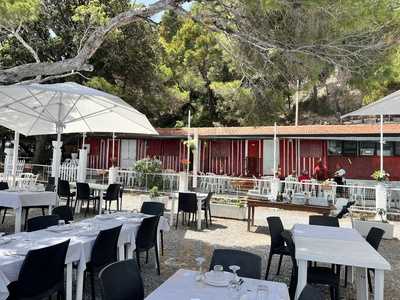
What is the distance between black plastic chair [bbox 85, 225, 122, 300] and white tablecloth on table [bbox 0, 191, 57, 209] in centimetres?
397

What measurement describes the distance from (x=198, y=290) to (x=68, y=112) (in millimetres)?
7333

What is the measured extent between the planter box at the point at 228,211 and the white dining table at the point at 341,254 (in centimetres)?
555

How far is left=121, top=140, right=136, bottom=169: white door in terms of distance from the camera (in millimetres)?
21609

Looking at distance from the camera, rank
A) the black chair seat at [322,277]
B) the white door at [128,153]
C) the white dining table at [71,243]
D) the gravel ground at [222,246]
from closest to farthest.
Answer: the white dining table at [71,243], the black chair seat at [322,277], the gravel ground at [222,246], the white door at [128,153]

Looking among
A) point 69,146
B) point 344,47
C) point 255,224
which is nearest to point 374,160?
point 255,224

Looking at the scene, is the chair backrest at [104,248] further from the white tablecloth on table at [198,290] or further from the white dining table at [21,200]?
the white dining table at [21,200]

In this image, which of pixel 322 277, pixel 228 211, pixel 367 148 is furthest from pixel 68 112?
pixel 367 148

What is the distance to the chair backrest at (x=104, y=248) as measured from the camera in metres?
4.49

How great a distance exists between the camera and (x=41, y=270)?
3.56 m

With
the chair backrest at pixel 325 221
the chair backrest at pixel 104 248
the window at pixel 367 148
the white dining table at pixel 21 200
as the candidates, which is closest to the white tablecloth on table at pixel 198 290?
the chair backrest at pixel 104 248

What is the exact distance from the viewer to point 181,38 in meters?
24.4

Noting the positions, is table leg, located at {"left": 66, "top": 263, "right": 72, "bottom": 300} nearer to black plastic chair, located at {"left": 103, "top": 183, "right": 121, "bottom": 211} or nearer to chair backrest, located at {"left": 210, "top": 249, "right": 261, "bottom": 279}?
chair backrest, located at {"left": 210, "top": 249, "right": 261, "bottom": 279}

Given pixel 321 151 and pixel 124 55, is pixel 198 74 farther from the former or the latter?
pixel 321 151

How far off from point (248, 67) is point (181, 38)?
17.8 meters
